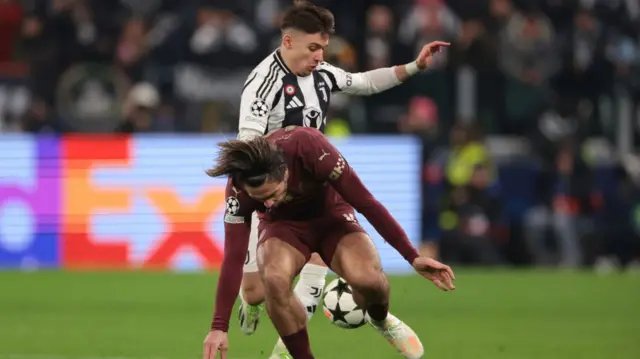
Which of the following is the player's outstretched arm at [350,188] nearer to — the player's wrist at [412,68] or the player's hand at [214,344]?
the player's hand at [214,344]

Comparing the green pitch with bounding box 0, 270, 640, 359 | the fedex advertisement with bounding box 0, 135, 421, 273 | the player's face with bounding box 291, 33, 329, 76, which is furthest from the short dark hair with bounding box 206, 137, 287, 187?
the fedex advertisement with bounding box 0, 135, 421, 273

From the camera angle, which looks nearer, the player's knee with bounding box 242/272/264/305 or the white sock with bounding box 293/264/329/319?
the player's knee with bounding box 242/272/264/305

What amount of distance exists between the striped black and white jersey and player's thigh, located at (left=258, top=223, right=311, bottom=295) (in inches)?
30.9

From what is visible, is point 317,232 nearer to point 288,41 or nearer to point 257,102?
point 257,102

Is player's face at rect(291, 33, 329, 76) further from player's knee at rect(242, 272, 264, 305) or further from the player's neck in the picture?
player's knee at rect(242, 272, 264, 305)

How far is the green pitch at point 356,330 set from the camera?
1020cm

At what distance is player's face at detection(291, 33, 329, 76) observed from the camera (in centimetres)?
890

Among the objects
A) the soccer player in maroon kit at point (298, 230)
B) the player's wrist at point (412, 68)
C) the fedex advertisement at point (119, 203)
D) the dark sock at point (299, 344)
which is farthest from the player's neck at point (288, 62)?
the fedex advertisement at point (119, 203)

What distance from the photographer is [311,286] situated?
9.16 m

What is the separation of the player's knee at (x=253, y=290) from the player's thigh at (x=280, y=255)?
869mm

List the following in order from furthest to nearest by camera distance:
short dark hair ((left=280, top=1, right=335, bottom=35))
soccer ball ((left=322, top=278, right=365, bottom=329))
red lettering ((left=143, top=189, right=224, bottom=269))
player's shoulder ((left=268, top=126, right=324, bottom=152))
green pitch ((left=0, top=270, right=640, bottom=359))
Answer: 1. red lettering ((left=143, top=189, right=224, bottom=269))
2. green pitch ((left=0, top=270, right=640, bottom=359))
3. short dark hair ((left=280, top=1, right=335, bottom=35))
4. soccer ball ((left=322, top=278, right=365, bottom=329))
5. player's shoulder ((left=268, top=126, right=324, bottom=152))

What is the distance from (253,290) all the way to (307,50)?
5.45ft

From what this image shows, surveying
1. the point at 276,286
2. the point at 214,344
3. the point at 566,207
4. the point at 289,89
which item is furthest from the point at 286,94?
the point at 566,207

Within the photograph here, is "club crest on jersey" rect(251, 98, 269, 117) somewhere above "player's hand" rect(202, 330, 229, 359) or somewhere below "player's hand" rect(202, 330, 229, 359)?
above
